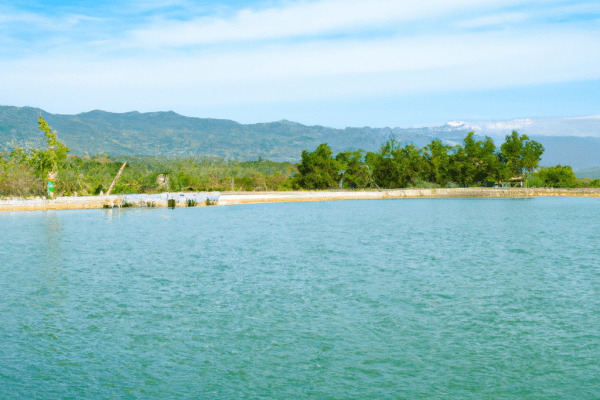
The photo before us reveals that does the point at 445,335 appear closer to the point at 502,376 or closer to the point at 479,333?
the point at 479,333

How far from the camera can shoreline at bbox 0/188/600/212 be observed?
58219 mm

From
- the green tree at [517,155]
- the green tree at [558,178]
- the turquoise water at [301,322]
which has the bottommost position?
the turquoise water at [301,322]

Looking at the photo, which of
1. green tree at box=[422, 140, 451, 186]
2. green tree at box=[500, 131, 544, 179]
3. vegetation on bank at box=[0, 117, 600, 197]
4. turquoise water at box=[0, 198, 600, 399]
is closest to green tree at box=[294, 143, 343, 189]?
vegetation on bank at box=[0, 117, 600, 197]

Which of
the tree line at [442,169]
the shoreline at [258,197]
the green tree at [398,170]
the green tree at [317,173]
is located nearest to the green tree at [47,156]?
the shoreline at [258,197]

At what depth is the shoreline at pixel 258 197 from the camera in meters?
58.2

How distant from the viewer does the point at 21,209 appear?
56156 millimetres

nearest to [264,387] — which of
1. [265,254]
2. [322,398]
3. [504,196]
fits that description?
[322,398]

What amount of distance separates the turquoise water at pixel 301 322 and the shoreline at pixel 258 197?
3289 cm

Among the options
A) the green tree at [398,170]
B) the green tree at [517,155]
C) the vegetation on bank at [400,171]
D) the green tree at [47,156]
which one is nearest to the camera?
the green tree at [47,156]

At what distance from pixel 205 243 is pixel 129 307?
1535cm

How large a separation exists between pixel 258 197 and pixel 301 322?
222 feet

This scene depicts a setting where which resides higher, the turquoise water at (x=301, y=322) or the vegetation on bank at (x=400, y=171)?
the vegetation on bank at (x=400, y=171)

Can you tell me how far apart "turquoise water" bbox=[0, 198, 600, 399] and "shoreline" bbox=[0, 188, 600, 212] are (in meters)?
32.9

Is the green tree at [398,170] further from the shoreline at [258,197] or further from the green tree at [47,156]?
the green tree at [47,156]
